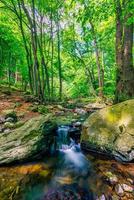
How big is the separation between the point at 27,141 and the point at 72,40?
1530 cm

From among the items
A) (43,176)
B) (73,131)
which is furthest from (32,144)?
(73,131)

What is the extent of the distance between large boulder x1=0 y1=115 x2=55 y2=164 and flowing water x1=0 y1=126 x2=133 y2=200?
282mm

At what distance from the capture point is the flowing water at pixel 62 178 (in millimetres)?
→ 3639

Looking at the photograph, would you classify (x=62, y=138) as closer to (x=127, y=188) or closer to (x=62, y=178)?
(x=62, y=178)

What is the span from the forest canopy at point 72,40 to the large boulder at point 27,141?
9.71 feet

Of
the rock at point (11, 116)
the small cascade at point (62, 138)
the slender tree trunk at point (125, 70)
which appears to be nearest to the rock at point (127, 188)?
the small cascade at point (62, 138)

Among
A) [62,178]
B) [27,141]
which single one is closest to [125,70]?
[27,141]

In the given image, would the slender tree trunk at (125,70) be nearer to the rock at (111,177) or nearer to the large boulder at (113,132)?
the large boulder at (113,132)

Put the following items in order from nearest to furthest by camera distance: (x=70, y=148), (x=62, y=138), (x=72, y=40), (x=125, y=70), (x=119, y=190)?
1. (x=119, y=190)
2. (x=70, y=148)
3. (x=62, y=138)
4. (x=125, y=70)
5. (x=72, y=40)

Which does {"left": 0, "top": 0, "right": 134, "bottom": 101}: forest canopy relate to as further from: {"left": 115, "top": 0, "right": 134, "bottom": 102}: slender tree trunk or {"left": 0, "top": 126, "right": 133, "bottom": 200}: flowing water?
{"left": 0, "top": 126, "right": 133, "bottom": 200}: flowing water

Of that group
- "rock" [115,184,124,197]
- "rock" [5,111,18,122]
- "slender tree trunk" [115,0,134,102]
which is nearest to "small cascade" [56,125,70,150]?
"rock" [5,111,18,122]

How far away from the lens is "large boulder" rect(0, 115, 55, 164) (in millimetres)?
4898

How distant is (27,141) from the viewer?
532 cm

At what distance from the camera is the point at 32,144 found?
17.2ft
